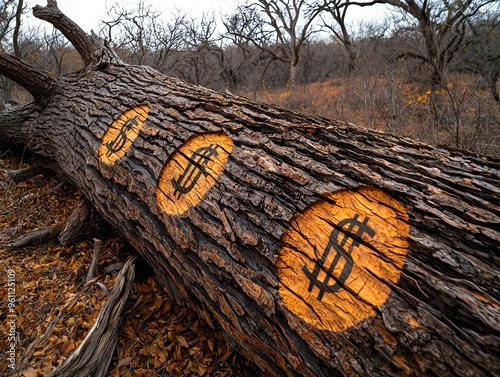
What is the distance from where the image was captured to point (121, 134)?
2.17m

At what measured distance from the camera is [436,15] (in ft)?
22.4

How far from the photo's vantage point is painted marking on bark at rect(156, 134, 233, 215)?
60.4 inches

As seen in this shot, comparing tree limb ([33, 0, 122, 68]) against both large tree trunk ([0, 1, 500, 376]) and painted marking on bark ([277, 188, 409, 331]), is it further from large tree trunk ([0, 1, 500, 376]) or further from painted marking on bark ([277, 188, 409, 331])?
painted marking on bark ([277, 188, 409, 331])

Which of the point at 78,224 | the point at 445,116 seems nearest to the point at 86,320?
the point at 78,224

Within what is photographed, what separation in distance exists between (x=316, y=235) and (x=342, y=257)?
136 mm

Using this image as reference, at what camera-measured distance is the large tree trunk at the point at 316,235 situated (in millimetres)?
894

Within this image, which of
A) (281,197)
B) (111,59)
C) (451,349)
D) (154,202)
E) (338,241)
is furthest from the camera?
(111,59)

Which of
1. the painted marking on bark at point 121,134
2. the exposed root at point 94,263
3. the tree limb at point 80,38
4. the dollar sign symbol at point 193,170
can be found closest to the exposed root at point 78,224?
the exposed root at point 94,263

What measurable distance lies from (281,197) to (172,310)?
4.15ft

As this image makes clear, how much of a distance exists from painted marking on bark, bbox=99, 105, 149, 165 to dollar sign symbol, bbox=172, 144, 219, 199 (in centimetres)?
65

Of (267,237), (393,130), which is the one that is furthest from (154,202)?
(393,130)

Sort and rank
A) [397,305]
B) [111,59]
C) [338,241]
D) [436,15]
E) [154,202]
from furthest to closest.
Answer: [436,15]
[111,59]
[154,202]
[338,241]
[397,305]

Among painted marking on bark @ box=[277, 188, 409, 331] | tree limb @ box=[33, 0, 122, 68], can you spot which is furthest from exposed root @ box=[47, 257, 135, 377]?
tree limb @ box=[33, 0, 122, 68]

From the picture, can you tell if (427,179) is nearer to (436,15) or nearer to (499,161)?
(499,161)
